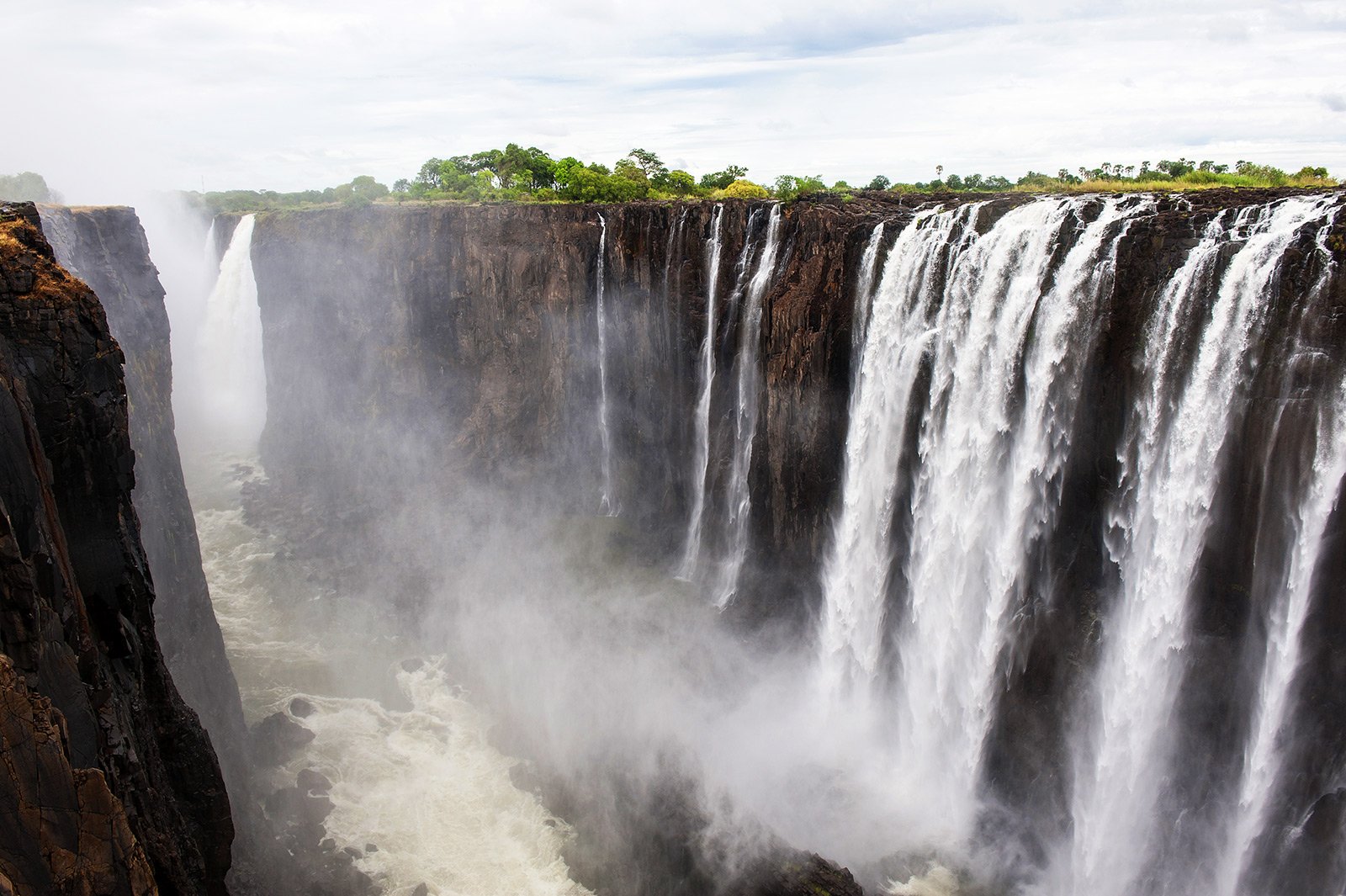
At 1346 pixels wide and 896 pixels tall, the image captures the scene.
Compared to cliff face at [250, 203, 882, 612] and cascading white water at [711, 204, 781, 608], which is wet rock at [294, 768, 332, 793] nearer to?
cascading white water at [711, 204, 781, 608]

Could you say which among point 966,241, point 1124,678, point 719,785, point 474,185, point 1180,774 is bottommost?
point 719,785

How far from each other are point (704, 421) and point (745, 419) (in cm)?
217

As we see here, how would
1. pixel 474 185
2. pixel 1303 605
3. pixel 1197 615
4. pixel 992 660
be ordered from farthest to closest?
pixel 474 185 < pixel 992 660 < pixel 1197 615 < pixel 1303 605

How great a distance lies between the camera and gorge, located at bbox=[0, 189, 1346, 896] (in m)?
15.8

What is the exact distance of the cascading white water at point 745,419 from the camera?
88.6ft

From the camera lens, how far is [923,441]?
21578 millimetres

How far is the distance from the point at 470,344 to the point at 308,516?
1101 cm

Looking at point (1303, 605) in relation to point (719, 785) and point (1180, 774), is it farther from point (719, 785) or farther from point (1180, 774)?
point (719, 785)

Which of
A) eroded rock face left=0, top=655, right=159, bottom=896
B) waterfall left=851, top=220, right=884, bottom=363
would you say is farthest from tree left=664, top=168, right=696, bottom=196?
eroded rock face left=0, top=655, right=159, bottom=896

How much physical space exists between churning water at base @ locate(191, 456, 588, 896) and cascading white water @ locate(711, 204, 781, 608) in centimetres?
960

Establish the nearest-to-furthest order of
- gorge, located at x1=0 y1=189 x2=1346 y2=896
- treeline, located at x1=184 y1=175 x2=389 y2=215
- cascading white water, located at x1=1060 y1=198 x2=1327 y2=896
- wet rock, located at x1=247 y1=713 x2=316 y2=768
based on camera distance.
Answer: cascading white water, located at x1=1060 y1=198 x2=1327 y2=896 < gorge, located at x1=0 y1=189 x2=1346 y2=896 < wet rock, located at x1=247 y1=713 x2=316 y2=768 < treeline, located at x1=184 y1=175 x2=389 y2=215

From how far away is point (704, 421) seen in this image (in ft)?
100

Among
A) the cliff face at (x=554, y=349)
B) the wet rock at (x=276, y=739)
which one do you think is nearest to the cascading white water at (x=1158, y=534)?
the cliff face at (x=554, y=349)

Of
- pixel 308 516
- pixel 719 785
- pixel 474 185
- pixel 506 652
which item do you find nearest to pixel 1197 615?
pixel 719 785
